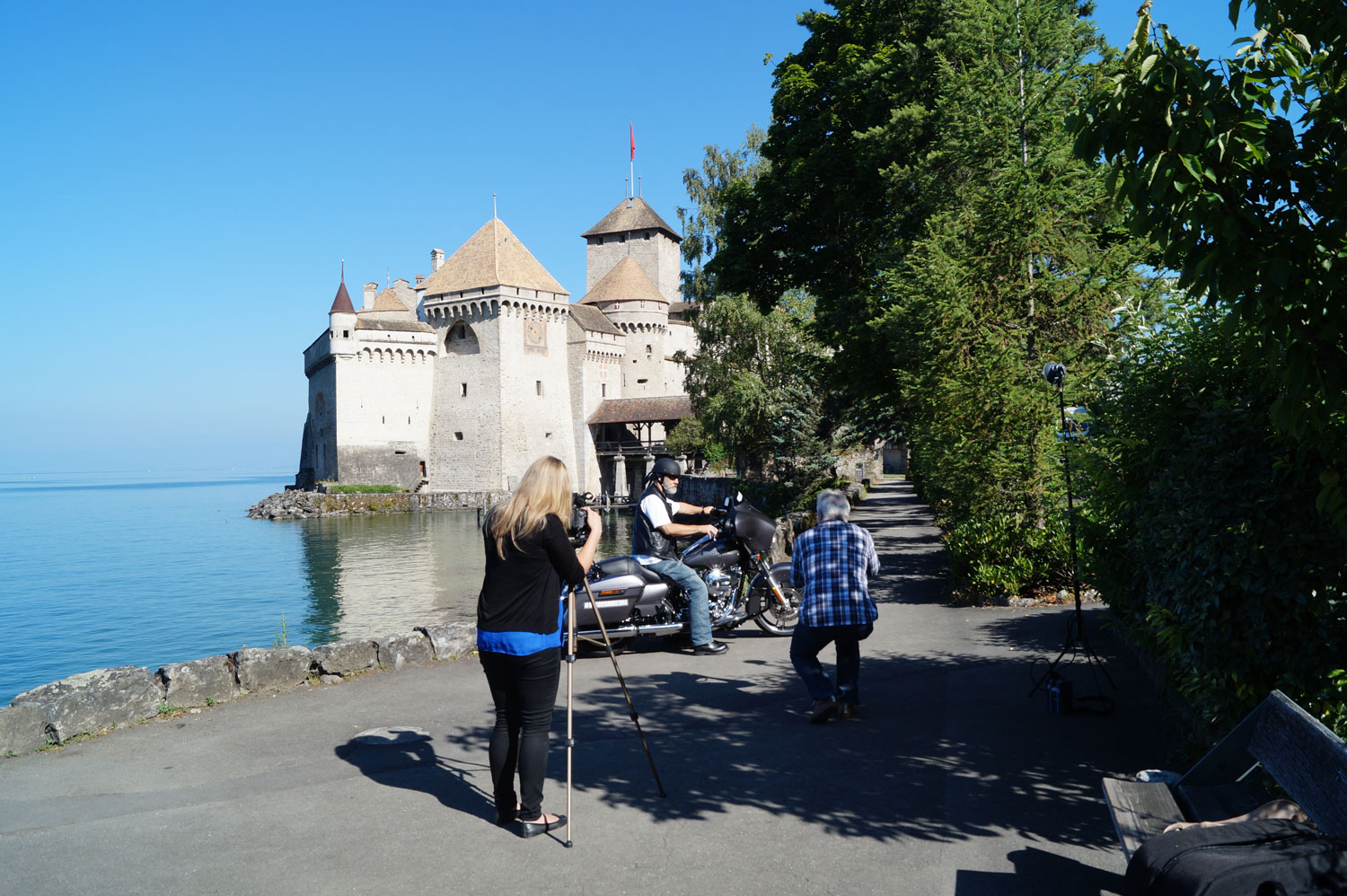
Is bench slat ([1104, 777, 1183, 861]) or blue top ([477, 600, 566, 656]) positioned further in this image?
blue top ([477, 600, 566, 656])

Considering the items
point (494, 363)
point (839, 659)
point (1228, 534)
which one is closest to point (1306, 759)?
point (1228, 534)

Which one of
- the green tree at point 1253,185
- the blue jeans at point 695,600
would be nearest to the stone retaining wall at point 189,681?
the blue jeans at point 695,600

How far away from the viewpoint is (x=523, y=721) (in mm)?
4676

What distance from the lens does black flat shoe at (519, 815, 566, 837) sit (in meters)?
4.54

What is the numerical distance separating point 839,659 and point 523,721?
268 centimetres

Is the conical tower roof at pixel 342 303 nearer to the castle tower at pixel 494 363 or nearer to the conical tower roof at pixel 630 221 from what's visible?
the castle tower at pixel 494 363

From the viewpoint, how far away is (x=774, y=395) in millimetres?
31375

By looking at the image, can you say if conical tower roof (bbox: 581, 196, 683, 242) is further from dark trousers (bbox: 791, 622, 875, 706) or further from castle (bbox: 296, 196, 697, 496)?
dark trousers (bbox: 791, 622, 875, 706)

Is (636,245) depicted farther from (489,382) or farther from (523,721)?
(523,721)

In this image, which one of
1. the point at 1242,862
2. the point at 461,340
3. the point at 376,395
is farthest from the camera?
the point at 376,395

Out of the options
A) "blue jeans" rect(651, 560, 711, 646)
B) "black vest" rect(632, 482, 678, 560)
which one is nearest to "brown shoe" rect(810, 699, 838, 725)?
"blue jeans" rect(651, 560, 711, 646)

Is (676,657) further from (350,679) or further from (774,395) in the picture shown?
(774,395)

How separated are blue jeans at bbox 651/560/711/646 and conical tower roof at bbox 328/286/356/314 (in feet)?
202

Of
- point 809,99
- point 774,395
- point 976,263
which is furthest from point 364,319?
point 976,263
